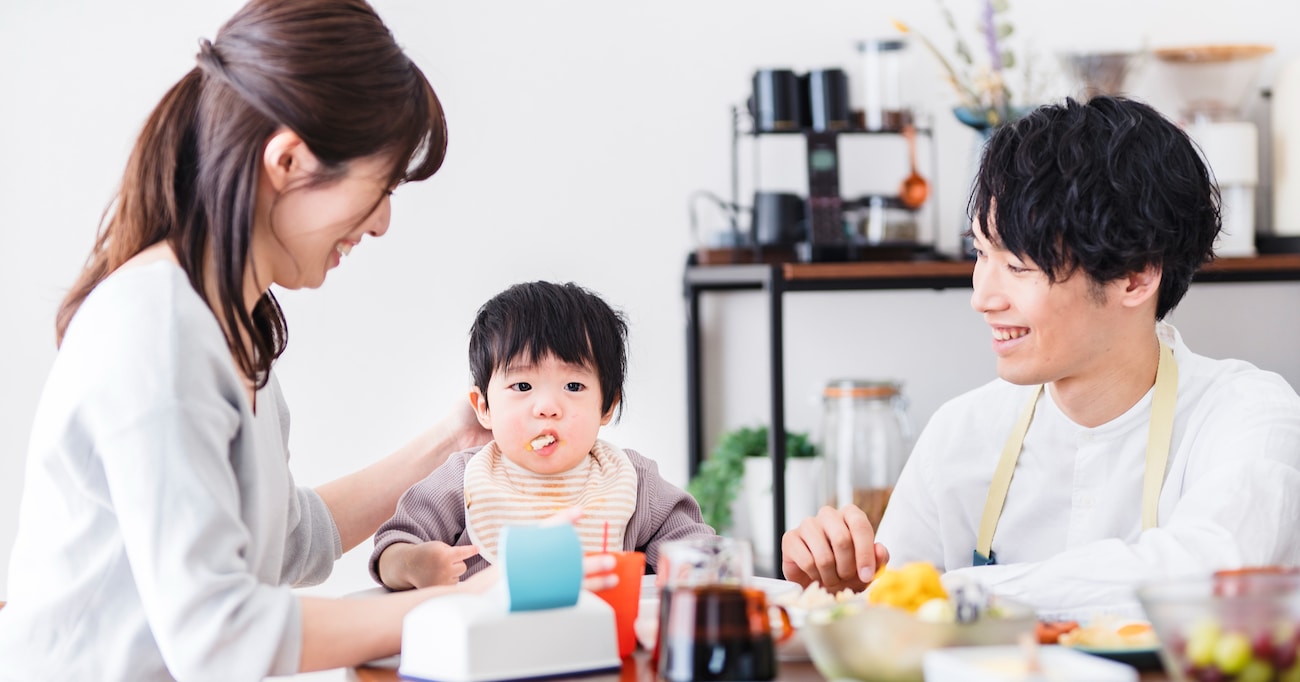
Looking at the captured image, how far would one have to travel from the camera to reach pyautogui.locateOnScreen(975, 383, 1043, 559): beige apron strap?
→ 1651mm

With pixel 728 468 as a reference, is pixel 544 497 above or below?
above

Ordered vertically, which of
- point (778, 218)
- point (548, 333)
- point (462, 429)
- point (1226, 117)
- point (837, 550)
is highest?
point (1226, 117)

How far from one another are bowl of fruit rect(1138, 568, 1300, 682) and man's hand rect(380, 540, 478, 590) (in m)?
0.71

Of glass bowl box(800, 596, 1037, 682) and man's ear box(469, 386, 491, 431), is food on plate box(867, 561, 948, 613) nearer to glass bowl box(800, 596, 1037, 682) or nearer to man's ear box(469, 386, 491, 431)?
glass bowl box(800, 596, 1037, 682)

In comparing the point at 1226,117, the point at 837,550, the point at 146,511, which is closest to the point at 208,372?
the point at 146,511

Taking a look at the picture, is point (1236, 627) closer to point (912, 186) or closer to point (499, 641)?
point (499, 641)

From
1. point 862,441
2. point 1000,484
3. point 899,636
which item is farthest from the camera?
point 862,441

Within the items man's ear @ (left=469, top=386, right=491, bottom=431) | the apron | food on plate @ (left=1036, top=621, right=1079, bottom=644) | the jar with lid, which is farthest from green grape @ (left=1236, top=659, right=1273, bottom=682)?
the jar with lid

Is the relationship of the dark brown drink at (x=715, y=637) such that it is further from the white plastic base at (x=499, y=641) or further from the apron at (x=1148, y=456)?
the apron at (x=1148, y=456)

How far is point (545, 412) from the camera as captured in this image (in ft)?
4.72

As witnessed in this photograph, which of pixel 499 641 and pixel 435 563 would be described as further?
pixel 435 563

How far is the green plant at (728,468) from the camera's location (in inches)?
104

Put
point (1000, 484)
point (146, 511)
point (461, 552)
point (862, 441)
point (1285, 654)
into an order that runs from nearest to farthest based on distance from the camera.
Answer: point (1285, 654) → point (146, 511) → point (461, 552) → point (1000, 484) → point (862, 441)

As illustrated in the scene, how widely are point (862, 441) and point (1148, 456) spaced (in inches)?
43.2
